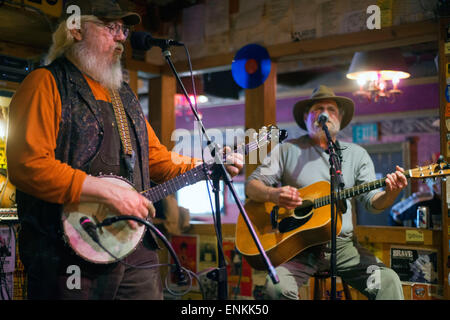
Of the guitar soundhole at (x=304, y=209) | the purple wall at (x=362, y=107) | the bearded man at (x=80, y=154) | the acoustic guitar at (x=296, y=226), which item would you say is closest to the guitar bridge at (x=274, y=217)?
the acoustic guitar at (x=296, y=226)

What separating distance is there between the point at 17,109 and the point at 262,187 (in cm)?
182

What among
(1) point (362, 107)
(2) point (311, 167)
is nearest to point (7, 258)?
(2) point (311, 167)

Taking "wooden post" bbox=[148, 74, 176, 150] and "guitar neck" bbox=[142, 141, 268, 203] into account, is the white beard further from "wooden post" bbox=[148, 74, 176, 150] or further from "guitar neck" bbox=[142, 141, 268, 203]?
"wooden post" bbox=[148, 74, 176, 150]

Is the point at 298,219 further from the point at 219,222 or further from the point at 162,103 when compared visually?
the point at 162,103

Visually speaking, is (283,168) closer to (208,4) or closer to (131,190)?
(131,190)

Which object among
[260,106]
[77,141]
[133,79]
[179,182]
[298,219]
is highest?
[133,79]

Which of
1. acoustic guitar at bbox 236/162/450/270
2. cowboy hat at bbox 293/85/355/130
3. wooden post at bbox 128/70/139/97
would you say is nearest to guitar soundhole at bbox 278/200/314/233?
acoustic guitar at bbox 236/162/450/270

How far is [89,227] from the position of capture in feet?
6.10

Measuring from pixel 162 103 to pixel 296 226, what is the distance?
7.67 feet

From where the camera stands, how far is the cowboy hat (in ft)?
11.5

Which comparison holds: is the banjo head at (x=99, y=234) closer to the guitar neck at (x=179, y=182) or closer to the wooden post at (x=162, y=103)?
the guitar neck at (x=179, y=182)

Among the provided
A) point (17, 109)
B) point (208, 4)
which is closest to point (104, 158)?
point (17, 109)

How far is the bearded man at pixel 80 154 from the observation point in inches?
71.0

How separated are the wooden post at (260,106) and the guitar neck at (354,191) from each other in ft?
4.08
